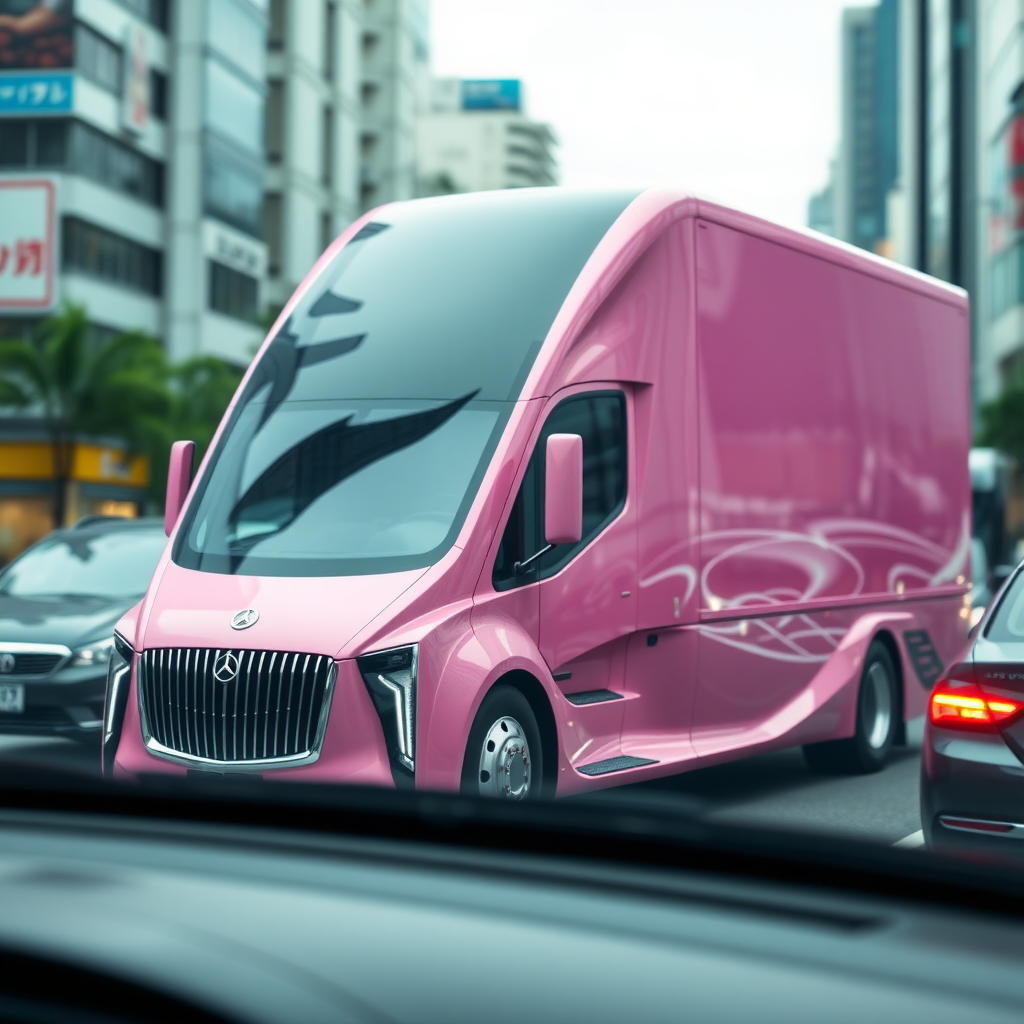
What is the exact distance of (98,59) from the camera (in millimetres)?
46531

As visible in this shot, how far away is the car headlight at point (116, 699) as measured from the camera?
24.4 feet

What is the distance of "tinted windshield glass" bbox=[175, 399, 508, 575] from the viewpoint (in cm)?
743

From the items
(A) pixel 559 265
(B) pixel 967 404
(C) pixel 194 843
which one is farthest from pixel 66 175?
(C) pixel 194 843

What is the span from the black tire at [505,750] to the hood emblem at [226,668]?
39.8 inches

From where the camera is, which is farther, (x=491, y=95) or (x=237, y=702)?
(x=491, y=95)

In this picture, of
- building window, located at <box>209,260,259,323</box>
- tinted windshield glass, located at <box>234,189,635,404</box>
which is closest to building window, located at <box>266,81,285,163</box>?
building window, located at <box>209,260,259,323</box>

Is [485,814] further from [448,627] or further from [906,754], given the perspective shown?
[906,754]

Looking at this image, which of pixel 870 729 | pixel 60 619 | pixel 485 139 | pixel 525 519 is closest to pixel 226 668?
pixel 525 519

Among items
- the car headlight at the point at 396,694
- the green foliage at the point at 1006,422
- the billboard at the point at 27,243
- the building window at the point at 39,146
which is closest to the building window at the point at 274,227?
the building window at the point at 39,146

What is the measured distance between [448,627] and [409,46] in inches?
3087

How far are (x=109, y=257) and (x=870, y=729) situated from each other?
4075cm

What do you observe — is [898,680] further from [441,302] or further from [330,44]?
[330,44]

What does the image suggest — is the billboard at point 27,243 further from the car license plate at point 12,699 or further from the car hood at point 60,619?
the car license plate at point 12,699

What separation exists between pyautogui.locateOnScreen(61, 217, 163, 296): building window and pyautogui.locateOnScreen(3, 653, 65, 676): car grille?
120 feet
